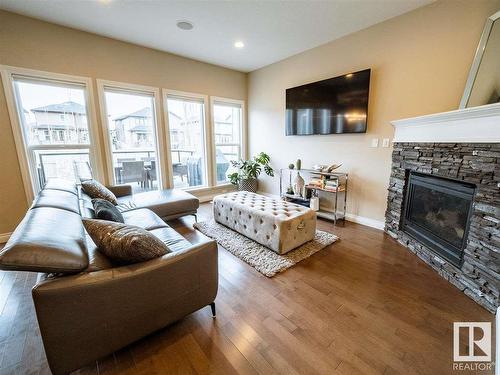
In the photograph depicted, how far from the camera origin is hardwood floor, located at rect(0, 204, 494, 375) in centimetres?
127

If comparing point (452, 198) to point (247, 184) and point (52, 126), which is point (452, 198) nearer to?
point (247, 184)

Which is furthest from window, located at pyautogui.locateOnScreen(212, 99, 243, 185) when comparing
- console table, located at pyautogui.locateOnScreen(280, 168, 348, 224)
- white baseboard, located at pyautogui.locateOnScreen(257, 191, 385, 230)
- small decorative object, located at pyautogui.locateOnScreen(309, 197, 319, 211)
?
white baseboard, located at pyautogui.locateOnScreen(257, 191, 385, 230)

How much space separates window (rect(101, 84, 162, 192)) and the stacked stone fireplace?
150 inches

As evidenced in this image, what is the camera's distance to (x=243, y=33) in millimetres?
3135

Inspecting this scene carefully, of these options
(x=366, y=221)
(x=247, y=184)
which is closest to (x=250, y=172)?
(x=247, y=184)

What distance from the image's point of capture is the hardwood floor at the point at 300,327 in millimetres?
1273

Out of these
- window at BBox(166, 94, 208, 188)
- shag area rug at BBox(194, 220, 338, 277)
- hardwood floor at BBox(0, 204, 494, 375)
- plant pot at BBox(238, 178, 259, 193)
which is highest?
window at BBox(166, 94, 208, 188)

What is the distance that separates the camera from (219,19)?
9.12ft

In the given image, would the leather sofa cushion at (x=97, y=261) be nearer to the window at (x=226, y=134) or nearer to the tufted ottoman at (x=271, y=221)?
the tufted ottoman at (x=271, y=221)

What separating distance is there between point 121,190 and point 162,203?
2.83ft

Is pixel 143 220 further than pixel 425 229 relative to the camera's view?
No

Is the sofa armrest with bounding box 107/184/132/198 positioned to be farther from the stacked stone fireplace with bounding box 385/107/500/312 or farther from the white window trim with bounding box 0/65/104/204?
the stacked stone fireplace with bounding box 385/107/500/312

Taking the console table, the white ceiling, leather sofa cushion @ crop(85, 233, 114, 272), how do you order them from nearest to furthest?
leather sofa cushion @ crop(85, 233, 114, 272) < the white ceiling < the console table

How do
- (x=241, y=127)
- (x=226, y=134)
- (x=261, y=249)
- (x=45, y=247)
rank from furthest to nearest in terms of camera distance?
(x=241, y=127), (x=226, y=134), (x=261, y=249), (x=45, y=247)
